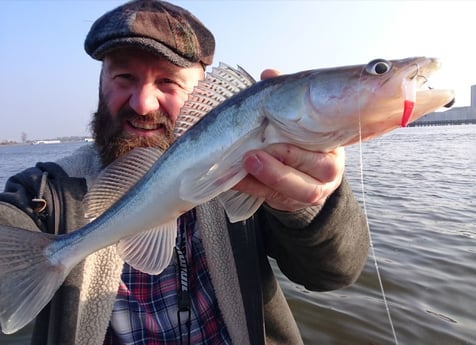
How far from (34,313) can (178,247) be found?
3.70 feet

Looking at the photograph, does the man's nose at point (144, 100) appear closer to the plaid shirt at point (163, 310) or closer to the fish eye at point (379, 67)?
the plaid shirt at point (163, 310)

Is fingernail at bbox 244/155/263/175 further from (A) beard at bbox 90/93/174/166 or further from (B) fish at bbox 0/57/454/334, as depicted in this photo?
(A) beard at bbox 90/93/174/166

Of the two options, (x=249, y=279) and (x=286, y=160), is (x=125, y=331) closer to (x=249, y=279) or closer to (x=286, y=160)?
(x=249, y=279)

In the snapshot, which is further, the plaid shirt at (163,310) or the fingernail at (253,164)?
the plaid shirt at (163,310)

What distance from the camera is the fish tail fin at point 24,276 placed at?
2.25m

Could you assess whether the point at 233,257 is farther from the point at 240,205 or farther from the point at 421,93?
the point at 421,93

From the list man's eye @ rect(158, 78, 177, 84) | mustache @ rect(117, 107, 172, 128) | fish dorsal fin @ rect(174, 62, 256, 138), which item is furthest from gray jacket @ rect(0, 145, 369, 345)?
man's eye @ rect(158, 78, 177, 84)

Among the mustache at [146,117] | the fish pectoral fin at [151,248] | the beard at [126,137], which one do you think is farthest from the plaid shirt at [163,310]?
the mustache at [146,117]

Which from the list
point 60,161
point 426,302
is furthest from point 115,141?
point 426,302

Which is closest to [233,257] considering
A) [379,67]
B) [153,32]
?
[379,67]

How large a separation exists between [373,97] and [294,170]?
20.6 inches

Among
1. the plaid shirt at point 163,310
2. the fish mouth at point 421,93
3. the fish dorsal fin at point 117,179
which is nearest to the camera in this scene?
the fish mouth at point 421,93

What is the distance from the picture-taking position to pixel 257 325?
2.72 meters

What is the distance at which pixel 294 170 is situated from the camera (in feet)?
6.39
